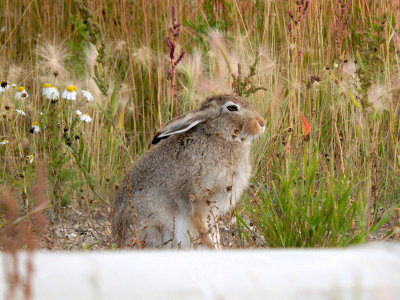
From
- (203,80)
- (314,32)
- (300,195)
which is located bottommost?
(300,195)

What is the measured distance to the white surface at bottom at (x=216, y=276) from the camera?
3.35ft

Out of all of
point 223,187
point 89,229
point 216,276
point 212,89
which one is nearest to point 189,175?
point 223,187

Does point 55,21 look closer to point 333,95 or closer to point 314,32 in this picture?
point 314,32

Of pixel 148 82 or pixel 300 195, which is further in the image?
pixel 148 82

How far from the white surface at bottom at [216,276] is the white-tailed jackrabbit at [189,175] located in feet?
7.04

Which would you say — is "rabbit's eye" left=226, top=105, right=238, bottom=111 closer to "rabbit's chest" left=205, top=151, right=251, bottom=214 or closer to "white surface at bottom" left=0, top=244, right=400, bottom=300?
"rabbit's chest" left=205, top=151, right=251, bottom=214

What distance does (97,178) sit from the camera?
468cm

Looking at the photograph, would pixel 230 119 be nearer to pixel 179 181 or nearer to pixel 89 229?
pixel 179 181

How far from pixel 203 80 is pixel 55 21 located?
212cm

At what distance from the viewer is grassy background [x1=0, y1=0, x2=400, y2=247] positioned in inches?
151

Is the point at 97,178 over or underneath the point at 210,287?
underneath

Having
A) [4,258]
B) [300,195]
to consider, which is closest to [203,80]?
[300,195]

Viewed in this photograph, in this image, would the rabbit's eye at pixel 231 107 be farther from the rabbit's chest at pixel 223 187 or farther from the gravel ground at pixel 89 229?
the gravel ground at pixel 89 229

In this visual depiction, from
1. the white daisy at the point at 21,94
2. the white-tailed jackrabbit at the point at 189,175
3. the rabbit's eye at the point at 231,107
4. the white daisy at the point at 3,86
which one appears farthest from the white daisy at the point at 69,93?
the rabbit's eye at the point at 231,107
